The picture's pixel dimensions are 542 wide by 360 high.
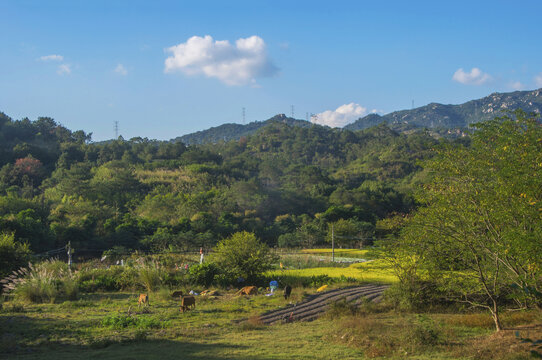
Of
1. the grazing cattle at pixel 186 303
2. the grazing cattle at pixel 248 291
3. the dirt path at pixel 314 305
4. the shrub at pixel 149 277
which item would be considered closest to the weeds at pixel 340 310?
the dirt path at pixel 314 305

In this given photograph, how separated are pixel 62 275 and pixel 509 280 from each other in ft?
48.8

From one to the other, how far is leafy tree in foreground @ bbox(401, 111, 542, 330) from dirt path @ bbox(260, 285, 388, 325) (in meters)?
3.25

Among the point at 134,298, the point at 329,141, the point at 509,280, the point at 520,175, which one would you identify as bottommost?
the point at 134,298

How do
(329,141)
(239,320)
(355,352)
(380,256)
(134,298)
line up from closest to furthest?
(355,352) < (239,320) < (380,256) < (134,298) < (329,141)

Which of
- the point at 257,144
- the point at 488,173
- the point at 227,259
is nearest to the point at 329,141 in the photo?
the point at 257,144

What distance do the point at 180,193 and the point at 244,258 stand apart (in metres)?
39.4

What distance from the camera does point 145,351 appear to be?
784 cm

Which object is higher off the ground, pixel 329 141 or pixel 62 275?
pixel 329 141

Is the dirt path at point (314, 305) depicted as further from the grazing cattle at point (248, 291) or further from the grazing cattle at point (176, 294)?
the grazing cattle at point (176, 294)

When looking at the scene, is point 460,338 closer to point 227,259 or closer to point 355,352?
point 355,352

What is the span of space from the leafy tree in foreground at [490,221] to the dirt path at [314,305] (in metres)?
3.25

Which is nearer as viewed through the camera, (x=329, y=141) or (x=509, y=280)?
(x=509, y=280)

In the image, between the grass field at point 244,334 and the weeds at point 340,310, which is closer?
the grass field at point 244,334

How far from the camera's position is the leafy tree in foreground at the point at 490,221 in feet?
27.9
